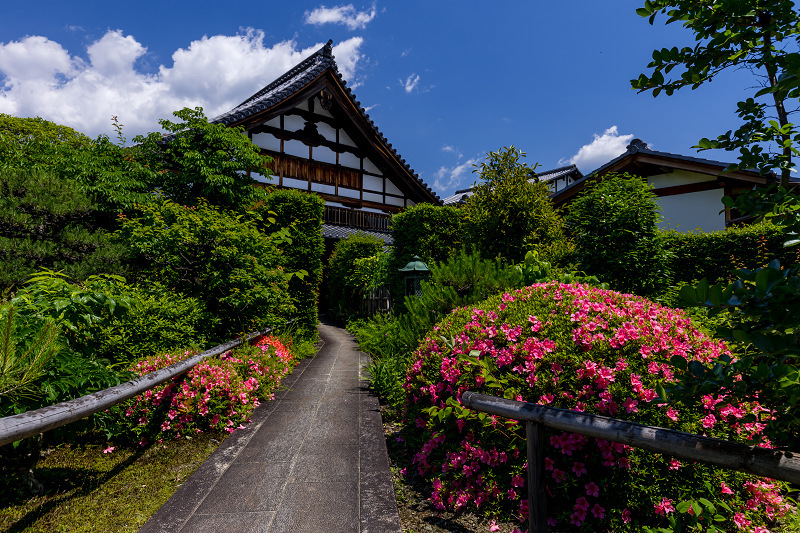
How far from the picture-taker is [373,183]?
687 inches

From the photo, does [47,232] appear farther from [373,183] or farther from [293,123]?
[373,183]

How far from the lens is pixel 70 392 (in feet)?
9.02

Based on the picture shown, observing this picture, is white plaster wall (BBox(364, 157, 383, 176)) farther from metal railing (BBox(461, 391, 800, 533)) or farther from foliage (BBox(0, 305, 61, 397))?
metal railing (BBox(461, 391, 800, 533))

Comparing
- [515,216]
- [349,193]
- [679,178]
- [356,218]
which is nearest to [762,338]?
[515,216]

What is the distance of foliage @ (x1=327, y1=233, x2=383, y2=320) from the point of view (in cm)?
1322

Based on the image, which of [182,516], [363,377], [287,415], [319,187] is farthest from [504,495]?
[319,187]

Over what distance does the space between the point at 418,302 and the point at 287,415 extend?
2320mm

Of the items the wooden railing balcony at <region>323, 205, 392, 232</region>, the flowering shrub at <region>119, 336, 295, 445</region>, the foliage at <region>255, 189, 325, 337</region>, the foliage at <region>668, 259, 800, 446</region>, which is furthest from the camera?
the wooden railing balcony at <region>323, 205, 392, 232</region>

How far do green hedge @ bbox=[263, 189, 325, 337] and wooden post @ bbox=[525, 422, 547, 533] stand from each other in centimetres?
716

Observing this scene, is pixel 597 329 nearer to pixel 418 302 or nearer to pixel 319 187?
pixel 418 302

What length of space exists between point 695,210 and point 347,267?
11.2 m

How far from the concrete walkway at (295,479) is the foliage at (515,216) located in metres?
3.42

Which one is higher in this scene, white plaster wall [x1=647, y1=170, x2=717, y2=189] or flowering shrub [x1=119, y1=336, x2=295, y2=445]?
white plaster wall [x1=647, y1=170, x2=717, y2=189]

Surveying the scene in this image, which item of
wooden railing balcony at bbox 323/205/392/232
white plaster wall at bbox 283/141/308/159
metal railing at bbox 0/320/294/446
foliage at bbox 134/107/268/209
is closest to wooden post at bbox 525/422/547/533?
metal railing at bbox 0/320/294/446
